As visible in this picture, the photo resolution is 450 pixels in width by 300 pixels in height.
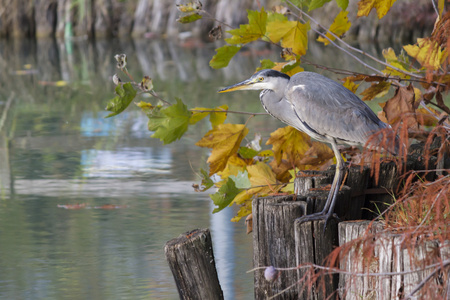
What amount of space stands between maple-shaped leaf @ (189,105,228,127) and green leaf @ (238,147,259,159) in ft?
0.63

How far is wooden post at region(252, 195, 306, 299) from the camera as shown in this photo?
2854 millimetres

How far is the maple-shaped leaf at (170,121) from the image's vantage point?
351 centimetres

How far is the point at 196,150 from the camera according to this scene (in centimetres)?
616

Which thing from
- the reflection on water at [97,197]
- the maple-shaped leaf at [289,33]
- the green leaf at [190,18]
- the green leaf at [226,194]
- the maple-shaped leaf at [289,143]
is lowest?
the reflection on water at [97,197]

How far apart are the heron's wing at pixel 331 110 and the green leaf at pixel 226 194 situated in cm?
45

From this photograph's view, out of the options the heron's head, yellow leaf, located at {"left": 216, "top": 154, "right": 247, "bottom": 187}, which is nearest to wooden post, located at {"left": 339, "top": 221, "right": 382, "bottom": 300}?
the heron's head

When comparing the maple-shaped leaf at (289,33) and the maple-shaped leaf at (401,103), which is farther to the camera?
the maple-shaped leaf at (289,33)

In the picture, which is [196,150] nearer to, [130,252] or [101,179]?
[101,179]

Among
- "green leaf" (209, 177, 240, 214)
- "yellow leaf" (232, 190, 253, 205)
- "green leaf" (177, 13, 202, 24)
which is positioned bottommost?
"yellow leaf" (232, 190, 253, 205)

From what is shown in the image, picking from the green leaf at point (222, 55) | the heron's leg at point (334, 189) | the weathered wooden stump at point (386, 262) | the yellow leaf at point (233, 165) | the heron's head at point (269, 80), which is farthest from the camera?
the yellow leaf at point (233, 165)

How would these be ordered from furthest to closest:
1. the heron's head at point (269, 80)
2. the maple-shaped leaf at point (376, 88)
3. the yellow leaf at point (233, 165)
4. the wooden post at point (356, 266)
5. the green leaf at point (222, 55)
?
the yellow leaf at point (233, 165) → the green leaf at point (222, 55) → the maple-shaped leaf at point (376, 88) → the heron's head at point (269, 80) → the wooden post at point (356, 266)

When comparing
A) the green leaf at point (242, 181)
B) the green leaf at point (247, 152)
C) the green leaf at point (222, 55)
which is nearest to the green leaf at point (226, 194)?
the green leaf at point (242, 181)

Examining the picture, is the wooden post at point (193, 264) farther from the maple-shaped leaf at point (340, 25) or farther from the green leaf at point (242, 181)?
the maple-shaped leaf at point (340, 25)

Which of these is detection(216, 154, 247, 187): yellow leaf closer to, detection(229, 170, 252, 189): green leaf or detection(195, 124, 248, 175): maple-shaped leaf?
detection(195, 124, 248, 175): maple-shaped leaf
